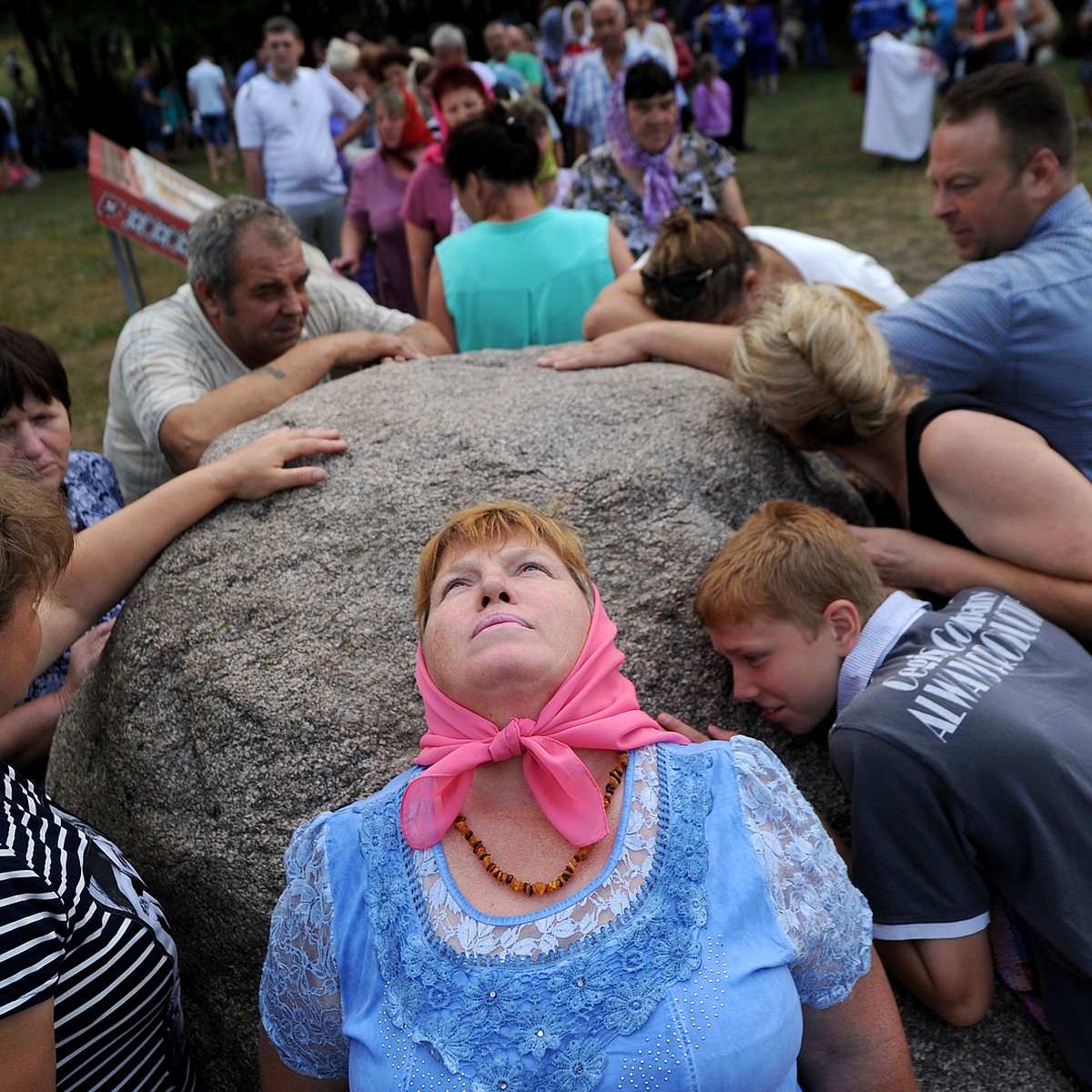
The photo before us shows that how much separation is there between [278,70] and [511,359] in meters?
5.84

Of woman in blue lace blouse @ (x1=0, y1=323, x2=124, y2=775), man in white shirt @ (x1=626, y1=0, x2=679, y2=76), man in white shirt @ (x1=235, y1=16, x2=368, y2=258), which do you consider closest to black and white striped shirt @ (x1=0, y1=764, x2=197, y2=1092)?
woman in blue lace blouse @ (x1=0, y1=323, x2=124, y2=775)

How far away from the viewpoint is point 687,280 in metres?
3.39

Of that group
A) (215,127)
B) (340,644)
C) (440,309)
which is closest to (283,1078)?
(340,644)

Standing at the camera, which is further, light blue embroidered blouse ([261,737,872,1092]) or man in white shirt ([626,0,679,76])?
man in white shirt ([626,0,679,76])

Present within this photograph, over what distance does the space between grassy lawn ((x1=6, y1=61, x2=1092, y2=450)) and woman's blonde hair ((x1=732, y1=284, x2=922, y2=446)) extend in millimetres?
6090

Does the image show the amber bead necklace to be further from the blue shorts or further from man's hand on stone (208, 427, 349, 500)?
the blue shorts

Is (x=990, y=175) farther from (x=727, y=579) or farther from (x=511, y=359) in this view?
(x=727, y=579)

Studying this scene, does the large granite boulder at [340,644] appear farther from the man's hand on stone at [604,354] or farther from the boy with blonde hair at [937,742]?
the man's hand on stone at [604,354]

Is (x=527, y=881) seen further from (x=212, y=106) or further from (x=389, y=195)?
(x=212, y=106)

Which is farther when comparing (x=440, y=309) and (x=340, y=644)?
(x=440, y=309)

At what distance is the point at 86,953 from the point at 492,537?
0.98 m

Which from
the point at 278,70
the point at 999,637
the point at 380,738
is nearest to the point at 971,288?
the point at 999,637

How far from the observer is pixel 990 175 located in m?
3.21

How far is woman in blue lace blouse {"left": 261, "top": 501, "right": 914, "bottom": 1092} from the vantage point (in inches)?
58.2
